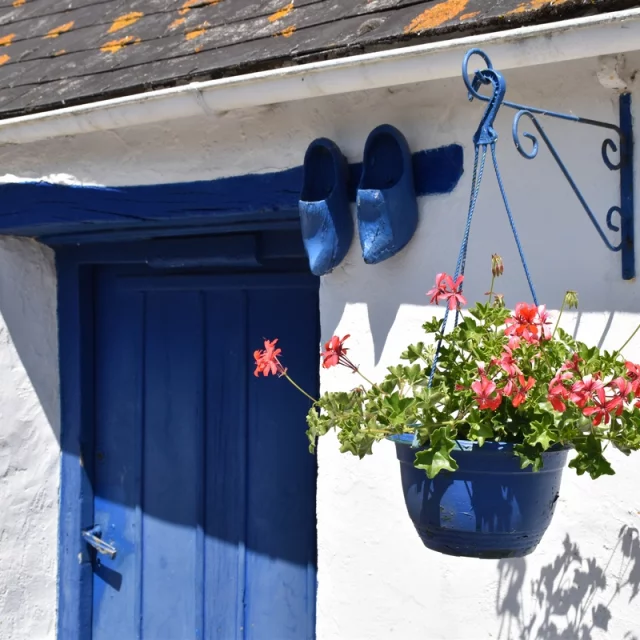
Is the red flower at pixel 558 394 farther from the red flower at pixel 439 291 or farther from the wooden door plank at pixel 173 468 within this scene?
the wooden door plank at pixel 173 468

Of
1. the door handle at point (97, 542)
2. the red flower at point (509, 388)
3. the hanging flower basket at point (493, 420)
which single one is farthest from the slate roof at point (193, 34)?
the door handle at point (97, 542)

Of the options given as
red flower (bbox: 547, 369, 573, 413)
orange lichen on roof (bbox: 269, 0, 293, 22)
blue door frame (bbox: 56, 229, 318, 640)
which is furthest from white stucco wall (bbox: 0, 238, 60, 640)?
red flower (bbox: 547, 369, 573, 413)

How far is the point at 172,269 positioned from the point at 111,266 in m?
0.34

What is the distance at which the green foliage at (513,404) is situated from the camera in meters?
1.65

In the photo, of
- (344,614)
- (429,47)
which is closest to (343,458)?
(344,614)

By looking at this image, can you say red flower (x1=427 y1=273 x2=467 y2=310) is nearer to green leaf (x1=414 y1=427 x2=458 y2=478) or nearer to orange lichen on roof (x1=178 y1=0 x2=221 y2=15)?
green leaf (x1=414 y1=427 x2=458 y2=478)

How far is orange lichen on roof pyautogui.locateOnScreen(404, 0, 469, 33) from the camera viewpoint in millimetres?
2199

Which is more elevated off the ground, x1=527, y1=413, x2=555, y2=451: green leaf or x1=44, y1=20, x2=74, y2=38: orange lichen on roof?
x1=44, y1=20, x2=74, y2=38: orange lichen on roof

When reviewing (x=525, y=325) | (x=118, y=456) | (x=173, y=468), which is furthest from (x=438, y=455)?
(x=118, y=456)

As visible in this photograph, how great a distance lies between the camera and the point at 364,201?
2354mm

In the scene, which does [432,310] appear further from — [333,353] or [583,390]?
[583,390]

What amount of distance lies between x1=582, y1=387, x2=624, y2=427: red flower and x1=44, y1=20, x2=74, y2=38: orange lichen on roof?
104 inches

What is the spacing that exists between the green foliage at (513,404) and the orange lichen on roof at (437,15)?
808 millimetres

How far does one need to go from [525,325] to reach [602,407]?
21cm
